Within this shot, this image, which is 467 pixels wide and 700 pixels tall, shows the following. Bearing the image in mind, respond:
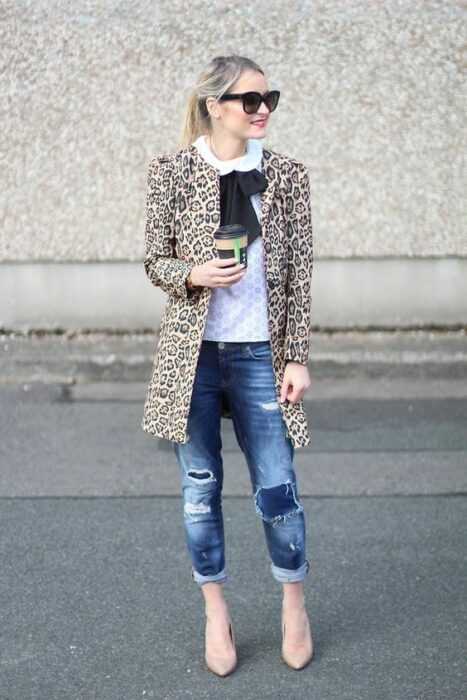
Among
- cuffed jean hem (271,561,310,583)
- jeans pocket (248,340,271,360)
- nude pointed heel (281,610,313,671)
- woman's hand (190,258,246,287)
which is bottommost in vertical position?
nude pointed heel (281,610,313,671)

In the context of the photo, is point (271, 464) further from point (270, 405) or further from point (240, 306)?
point (240, 306)

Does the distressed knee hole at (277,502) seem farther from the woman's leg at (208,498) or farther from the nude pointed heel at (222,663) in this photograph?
the nude pointed heel at (222,663)

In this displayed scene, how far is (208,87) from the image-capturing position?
314 cm

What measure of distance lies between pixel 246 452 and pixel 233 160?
2.90 feet

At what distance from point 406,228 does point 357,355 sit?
1060mm

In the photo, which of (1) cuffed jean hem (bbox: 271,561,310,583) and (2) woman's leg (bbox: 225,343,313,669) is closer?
(2) woman's leg (bbox: 225,343,313,669)

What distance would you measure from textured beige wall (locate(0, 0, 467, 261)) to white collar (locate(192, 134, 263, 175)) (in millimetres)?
4213

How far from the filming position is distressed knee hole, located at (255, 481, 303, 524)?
324 cm

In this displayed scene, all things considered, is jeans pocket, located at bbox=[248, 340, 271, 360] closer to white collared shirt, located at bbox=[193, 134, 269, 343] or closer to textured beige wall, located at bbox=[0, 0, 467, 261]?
white collared shirt, located at bbox=[193, 134, 269, 343]

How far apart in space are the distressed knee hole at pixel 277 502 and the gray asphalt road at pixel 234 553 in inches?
20.0

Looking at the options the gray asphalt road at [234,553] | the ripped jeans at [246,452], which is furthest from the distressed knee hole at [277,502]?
the gray asphalt road at [234,553]

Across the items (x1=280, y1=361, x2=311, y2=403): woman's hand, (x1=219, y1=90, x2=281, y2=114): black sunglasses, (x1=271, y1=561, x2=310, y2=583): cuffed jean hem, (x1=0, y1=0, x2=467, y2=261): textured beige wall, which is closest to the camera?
(x1=219, y1=90, x2=281, y2=114): black sunglasses

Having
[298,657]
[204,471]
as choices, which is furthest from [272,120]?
[298,657]

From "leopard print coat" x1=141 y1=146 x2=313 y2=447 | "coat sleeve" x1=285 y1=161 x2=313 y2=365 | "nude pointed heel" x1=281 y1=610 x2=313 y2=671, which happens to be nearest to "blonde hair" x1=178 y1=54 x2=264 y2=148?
"leopard print coat" x1=141 y1=146 x2=313 y2=447
